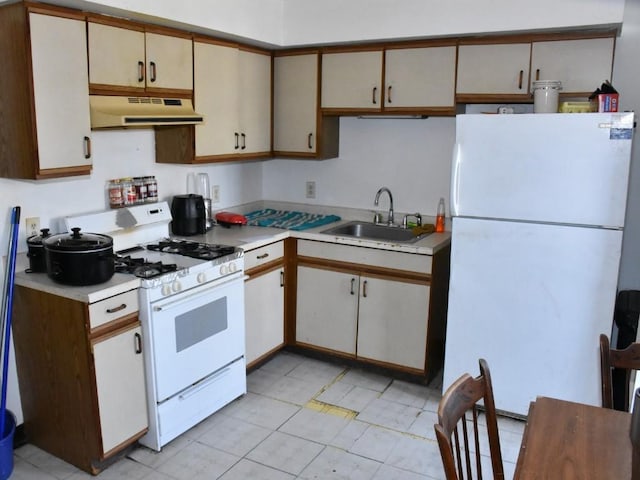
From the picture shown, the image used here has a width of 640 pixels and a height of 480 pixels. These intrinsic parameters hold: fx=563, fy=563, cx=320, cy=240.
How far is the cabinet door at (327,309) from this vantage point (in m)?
3.62

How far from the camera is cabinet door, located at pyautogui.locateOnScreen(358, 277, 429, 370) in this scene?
3393mm

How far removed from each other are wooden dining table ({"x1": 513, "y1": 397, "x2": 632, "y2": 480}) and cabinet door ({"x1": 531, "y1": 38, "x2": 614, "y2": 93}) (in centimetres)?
198

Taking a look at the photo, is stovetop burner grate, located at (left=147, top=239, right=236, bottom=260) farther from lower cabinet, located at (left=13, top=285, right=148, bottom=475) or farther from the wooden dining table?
the wooden dining table

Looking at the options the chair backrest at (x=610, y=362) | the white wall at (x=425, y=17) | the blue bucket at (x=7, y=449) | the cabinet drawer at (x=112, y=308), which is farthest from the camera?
the white wall at (x=425, y=17)

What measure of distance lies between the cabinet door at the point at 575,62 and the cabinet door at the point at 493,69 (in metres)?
0.06

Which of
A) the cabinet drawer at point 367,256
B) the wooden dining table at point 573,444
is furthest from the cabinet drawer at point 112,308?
the wooden dining table at point 573,444

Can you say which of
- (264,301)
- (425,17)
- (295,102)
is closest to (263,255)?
(264,301)

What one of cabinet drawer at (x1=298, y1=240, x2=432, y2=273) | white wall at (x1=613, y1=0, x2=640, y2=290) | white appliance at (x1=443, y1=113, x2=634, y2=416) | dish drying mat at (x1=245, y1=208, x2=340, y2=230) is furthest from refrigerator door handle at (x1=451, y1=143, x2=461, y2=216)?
dish drying mat at (x1=245, y1=208, x2=340, y2=230)

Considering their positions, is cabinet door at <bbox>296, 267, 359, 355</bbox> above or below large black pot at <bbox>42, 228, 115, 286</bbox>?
below

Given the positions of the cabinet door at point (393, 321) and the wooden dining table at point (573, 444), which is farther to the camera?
the cabinet door at point (393, 321)

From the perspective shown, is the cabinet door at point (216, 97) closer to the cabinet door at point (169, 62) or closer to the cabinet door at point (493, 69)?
the cabinet door at point (169, 62)

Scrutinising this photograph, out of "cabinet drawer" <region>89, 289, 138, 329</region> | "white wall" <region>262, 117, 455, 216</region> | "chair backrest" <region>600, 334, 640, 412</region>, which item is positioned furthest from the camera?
"white wall" <region>262, 117, 455, 216</region>

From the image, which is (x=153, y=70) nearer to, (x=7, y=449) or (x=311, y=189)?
(x=311, y=189)

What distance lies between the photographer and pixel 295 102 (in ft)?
12.8
